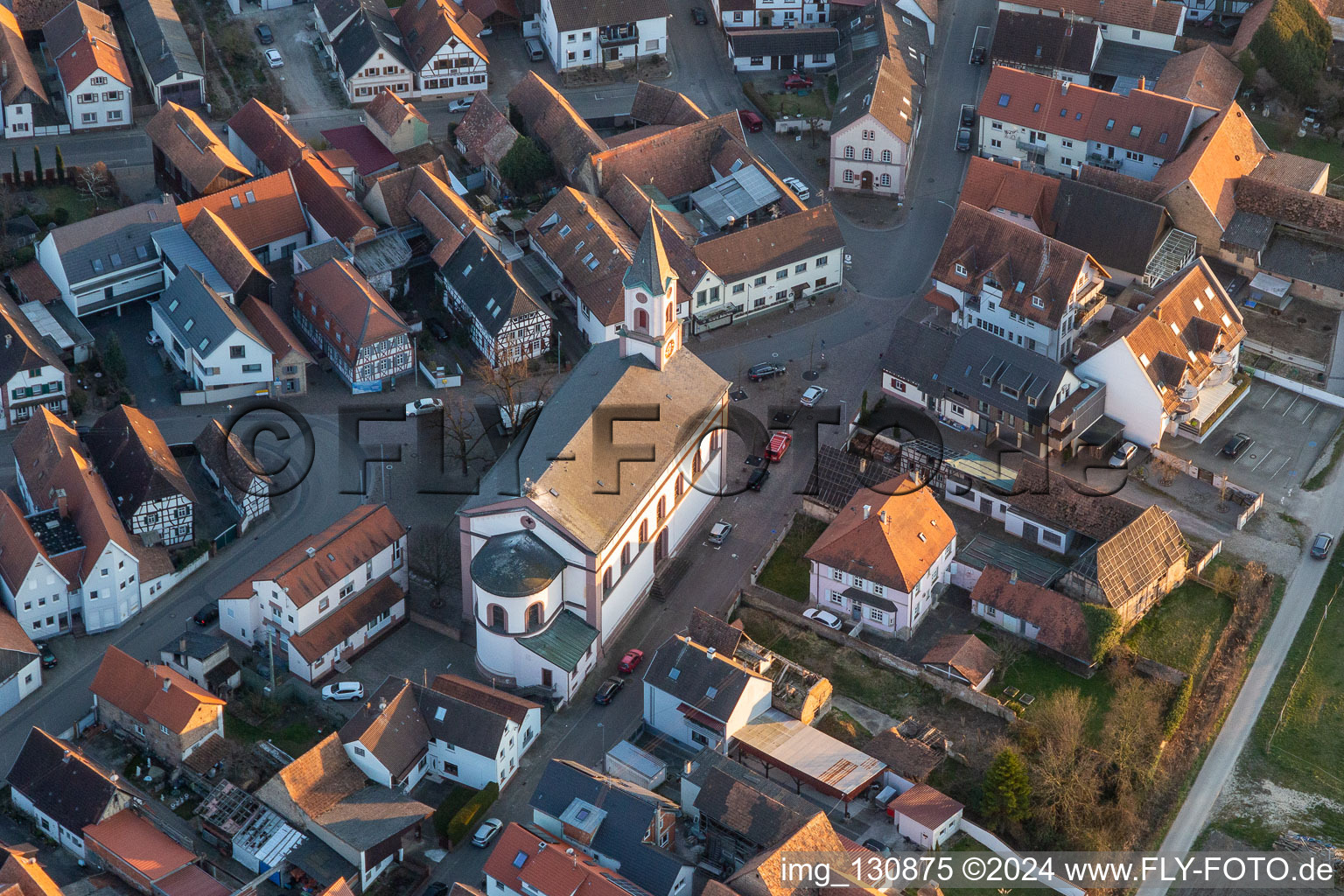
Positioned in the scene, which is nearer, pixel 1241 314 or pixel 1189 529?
pixel 1189 529

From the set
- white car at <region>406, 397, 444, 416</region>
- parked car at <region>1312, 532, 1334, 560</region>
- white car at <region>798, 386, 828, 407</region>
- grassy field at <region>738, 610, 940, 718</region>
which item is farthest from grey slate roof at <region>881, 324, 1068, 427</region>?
white car at <region>406, 397, 444, 416</region>

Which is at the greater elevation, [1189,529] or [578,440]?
[578,440]

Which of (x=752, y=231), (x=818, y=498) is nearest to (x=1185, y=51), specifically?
(x=752, y=231)

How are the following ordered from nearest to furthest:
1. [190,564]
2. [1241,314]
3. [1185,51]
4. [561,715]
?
1. [561,715]
2. [190,564]
3. [1241,314]
4. [1185,51]

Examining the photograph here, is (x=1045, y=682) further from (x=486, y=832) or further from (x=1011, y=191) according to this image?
(x=1011, y=191)

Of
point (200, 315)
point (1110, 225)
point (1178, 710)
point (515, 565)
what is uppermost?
point (1110, 225)

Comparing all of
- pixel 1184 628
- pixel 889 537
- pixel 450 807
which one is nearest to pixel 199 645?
pixel 450 807

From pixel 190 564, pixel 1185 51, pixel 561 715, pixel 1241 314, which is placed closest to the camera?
pixel 561 715

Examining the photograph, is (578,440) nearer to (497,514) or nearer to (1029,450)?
(497,514)
